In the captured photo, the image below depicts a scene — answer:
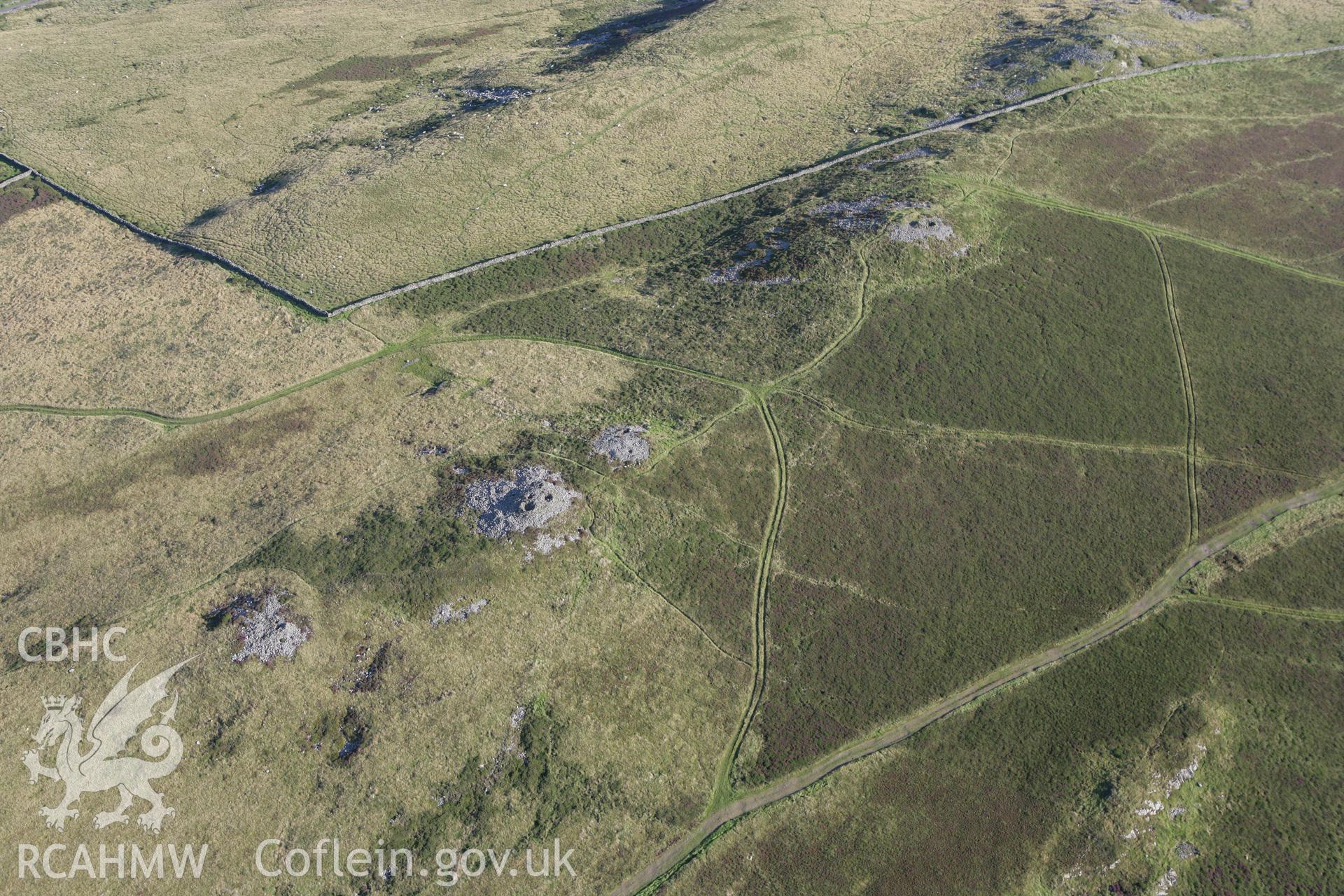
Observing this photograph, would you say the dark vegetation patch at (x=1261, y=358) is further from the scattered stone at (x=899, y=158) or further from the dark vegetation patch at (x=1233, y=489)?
the scattered stone at (x=899, y=158)

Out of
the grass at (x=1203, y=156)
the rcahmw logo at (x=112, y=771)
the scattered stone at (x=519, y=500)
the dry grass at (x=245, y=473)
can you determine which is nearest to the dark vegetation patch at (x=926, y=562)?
the scattered stone at (x=519, y=500)

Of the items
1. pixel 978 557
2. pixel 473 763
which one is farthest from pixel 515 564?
pixel 978 557

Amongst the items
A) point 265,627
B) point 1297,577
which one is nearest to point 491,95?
point 265,627

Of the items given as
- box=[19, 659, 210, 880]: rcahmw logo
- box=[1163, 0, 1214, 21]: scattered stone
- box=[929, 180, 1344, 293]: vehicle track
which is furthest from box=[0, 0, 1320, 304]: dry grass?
box=[19, 659, 210, 880]: rcahmw logo

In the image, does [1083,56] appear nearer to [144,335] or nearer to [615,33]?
[615,33]

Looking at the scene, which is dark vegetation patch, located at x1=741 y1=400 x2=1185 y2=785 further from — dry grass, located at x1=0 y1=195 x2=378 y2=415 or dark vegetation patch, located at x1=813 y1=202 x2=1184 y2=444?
dry grass, located at x1=0 y1=195 x2=378 y2=415

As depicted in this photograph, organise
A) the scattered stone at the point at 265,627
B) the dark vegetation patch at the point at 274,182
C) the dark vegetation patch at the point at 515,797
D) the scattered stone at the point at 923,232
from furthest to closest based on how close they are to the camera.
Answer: the dark vegetation patch at the point at 274,182
the scattered stone at the point at 923,232
the scattered stone at the point at 265,627
the dark vegetation patch at the point at 515,797

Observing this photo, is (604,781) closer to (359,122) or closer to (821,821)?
(821,821)
